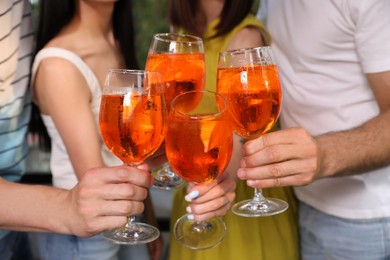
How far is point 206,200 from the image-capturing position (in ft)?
4.43

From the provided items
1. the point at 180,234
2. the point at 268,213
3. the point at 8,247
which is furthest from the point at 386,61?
the point at 8,247

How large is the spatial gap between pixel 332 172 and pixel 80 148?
80 cm

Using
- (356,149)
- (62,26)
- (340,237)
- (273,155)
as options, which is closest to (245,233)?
(340,237)

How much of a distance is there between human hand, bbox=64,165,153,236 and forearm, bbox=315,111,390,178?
0.47 meters

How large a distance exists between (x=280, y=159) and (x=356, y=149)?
321 mm

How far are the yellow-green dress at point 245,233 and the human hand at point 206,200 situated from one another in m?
0.50

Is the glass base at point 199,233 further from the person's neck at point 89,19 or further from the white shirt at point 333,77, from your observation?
the person's neck at point 89,19

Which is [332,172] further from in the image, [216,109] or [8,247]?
[8,247]

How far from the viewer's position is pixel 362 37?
1.65m

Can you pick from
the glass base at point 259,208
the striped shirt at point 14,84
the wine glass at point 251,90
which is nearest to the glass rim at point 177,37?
the wine glass at point 251,90

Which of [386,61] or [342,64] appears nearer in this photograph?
[386,61]

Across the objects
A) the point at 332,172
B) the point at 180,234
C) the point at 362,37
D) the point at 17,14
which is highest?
the point at 17,14

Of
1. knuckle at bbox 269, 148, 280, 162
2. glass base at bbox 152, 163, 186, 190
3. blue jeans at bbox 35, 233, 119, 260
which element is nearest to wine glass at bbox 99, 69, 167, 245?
knuckle at bbox 269, 148, 280, 162

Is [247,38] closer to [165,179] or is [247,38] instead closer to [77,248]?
[165,179]
